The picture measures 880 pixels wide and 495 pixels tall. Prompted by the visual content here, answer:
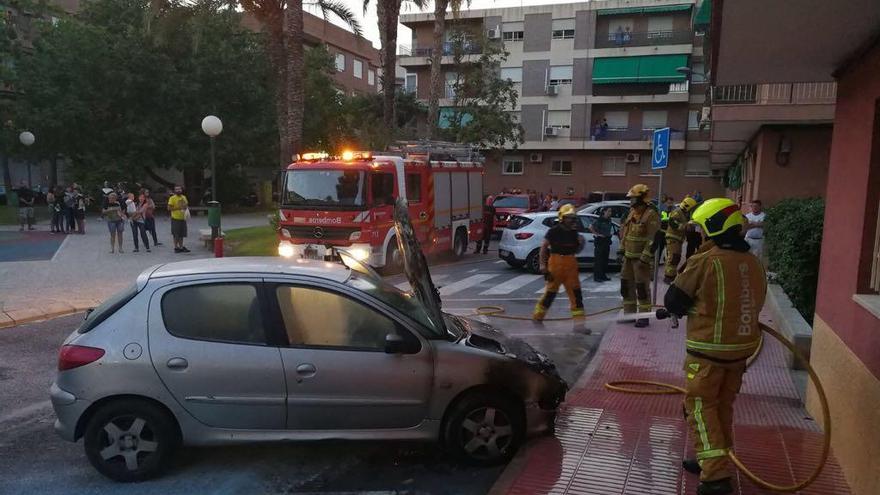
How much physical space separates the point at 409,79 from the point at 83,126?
20.3m

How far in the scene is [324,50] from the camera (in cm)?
3447

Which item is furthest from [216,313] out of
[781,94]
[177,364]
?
[781,94]

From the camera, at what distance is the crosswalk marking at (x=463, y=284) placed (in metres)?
11.9

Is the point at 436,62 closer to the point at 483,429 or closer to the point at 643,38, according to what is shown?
the point at 643,38

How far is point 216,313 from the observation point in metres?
4.21

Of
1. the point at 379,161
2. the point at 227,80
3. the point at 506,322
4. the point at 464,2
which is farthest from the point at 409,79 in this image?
the point at 506,322

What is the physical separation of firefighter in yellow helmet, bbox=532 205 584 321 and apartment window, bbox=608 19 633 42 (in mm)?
30991

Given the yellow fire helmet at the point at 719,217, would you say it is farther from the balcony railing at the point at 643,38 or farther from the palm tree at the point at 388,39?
the balcony railing at the point at 643,38

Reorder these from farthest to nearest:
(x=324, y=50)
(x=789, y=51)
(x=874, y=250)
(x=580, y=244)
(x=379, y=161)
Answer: (x=324, y=50)
(x=379, y=161)
(x=580, y=244)
(x=789, y=51)
(x=874, y=250)

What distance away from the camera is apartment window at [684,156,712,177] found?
35.9 metres

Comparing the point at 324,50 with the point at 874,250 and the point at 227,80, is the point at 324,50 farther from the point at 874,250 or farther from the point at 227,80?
the point at 874,250

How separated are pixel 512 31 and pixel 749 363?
36169 mm

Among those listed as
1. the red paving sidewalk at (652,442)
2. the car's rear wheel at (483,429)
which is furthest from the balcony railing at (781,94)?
the car's rear wheel at (483,429)

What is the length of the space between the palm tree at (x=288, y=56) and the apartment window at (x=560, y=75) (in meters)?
21.6
